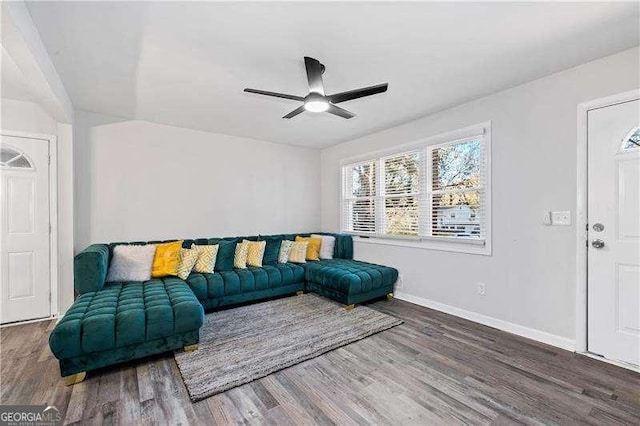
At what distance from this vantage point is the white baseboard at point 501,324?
2.58 m

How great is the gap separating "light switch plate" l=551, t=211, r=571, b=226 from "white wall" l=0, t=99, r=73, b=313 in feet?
16.7

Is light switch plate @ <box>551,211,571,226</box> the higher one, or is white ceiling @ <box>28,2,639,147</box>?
white ceiling @ <box>28,2,639,147</box>

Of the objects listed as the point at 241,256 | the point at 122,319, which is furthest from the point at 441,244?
the point at 122,319

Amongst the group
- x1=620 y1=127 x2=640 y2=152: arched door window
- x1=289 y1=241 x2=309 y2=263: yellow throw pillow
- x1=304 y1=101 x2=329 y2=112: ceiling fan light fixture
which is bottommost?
x1=289 y1=241 x2=309 y2=263: yellow throw pillow

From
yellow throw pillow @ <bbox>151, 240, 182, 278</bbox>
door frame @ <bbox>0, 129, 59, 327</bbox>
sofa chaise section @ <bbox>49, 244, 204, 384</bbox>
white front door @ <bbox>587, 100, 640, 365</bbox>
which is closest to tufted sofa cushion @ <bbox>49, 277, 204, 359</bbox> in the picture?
sofa chaise section @ <bbox>49, 244, 204, 384</bbox>

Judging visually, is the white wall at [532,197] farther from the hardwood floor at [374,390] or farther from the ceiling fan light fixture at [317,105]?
the ceiling fan light fixture at [317,105]

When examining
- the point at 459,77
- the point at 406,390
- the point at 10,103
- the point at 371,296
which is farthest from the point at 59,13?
the point at 371,296

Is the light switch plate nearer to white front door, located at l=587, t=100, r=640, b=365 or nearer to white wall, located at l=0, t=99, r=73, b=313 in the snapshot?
white front door, located at l=587, t=100, r=640, b=365

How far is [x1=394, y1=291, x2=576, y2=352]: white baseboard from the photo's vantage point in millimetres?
2579

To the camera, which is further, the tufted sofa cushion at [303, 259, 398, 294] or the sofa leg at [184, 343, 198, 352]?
the tufted sofa cushion at [303, 259, 398, 294]

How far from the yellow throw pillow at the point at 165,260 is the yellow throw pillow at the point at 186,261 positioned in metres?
0.05

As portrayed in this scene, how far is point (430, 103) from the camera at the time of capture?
3.31 m

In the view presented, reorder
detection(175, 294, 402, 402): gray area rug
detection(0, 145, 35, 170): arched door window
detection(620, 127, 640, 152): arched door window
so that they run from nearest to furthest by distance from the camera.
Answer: detection(175, 294, 402, 402): gray area rug < detection(620, 127, 640, 152): arched door window < detection(0, 145, 35, 170): arched door window

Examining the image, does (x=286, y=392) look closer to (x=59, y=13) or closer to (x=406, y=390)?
(x=406, y=390)
